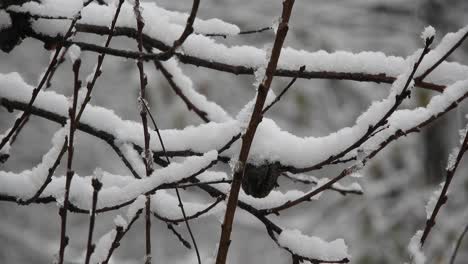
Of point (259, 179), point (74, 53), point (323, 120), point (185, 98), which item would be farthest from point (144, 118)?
point (323, 120)

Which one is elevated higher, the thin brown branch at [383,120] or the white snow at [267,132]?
the white snow at [267,132]

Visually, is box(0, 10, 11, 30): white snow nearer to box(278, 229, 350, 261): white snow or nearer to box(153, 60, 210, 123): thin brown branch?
box(153, 60, 210, 123): thin brown branch

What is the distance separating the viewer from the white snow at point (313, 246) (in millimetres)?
1290

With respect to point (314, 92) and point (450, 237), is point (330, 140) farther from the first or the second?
point (314, 92)

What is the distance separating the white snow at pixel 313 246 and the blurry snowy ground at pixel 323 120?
3.33 meters

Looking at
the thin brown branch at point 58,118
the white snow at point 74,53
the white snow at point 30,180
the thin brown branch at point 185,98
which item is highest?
the thin brown branch at point 185,98

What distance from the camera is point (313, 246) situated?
1328mm

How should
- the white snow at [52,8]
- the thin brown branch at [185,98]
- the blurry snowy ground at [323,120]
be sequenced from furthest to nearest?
the blurry snowy ground at [323,120], the thin brown branch at [185,98], the white snow at [52,8]

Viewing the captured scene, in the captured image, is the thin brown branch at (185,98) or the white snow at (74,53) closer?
the white snow at (74,53)

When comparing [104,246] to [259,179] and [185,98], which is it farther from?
[185,98]

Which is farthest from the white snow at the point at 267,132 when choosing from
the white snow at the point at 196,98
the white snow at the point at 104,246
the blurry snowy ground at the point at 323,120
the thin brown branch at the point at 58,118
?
the blurry snowy ground at the point at 323,120

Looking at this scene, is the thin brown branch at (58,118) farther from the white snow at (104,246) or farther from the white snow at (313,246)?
the white snow at (313,246)

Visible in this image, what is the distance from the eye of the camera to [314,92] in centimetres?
563

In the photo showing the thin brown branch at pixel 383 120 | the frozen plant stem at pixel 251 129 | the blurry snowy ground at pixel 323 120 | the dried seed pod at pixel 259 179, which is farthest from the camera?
the blurry snowy ground at pixel 323 120
